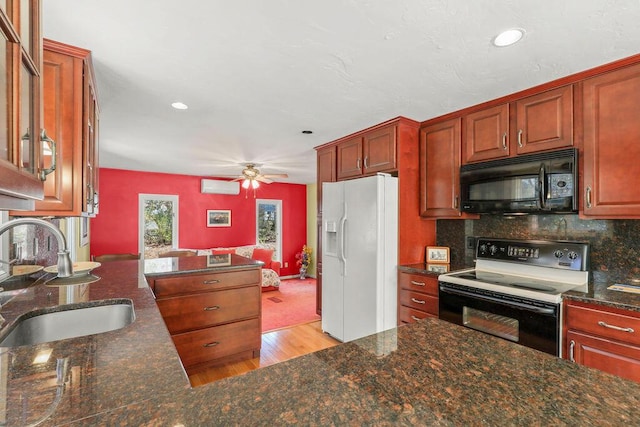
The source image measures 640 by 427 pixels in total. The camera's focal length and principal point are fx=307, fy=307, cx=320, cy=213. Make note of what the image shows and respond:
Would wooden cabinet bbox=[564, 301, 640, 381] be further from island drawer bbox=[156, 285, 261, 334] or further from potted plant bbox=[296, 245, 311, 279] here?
potted plant bbox=[296, 245, 311, 279]

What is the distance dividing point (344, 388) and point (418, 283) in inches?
84.8

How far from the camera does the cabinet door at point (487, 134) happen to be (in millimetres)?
2359

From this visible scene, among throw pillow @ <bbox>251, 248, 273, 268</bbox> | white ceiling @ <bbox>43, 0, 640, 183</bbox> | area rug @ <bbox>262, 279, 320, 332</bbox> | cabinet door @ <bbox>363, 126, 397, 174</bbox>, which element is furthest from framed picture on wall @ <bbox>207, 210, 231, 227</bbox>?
cabinet door @ <bbox>363, 126, 397, 174</bbox>

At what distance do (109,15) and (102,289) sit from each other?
1397 mm

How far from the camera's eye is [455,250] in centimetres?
298

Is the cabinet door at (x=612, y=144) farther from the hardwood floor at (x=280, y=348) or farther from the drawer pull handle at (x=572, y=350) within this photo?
the hardwood floor at (x=280, y=348)

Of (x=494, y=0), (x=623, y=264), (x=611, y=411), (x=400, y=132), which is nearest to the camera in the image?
(x=611, y=411)

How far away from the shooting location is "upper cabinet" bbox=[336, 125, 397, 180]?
9.51ft

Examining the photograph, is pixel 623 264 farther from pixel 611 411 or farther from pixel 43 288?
pixel 43 288

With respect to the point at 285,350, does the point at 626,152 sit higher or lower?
higher

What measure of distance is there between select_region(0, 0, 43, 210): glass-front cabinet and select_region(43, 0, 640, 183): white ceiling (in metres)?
0.66

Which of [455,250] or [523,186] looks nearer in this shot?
[523,186]

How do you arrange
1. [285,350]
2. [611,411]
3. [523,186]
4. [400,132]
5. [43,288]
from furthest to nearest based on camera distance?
[285,350], [400,132], [523,186], [43,288], [611,411]

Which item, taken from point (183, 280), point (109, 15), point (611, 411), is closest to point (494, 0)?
point (611, 411)
